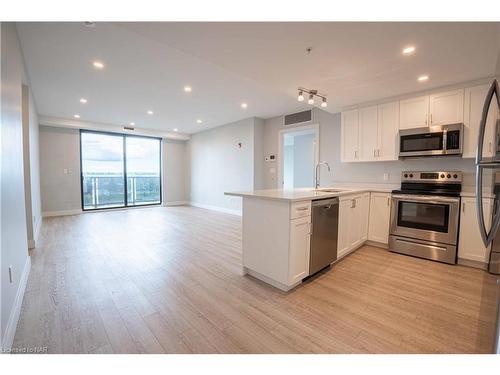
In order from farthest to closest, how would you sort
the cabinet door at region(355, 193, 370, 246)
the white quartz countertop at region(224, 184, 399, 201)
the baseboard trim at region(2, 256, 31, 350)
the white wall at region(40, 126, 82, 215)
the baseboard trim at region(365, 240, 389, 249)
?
the white wall at region(40, 126, 82, 215) → the baseboard trim at region(365, 240, 389, 249) → the cabinet door at region(355, 193, 370, 246) → the white quartz countertop at region(224, 184, 399, 201) → the baseboard trim at region(2, 256, 31, 350)

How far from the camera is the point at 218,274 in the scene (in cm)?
249

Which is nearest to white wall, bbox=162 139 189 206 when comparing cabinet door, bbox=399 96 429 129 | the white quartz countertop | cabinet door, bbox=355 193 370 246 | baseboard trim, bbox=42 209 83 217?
baseboard trim, bbox=42 209 83 217

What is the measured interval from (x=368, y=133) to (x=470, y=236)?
193cm

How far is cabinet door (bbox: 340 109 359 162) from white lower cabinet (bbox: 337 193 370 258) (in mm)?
784

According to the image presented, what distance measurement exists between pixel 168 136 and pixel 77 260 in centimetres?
551

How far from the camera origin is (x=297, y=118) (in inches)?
202

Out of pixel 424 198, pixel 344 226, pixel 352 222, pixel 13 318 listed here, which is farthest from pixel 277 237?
pixel 424 198

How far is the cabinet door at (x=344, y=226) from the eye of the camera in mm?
2775

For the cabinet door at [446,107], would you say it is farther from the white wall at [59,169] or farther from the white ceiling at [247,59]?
the white wall at [59,169]

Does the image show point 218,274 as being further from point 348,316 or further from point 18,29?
point 18,29

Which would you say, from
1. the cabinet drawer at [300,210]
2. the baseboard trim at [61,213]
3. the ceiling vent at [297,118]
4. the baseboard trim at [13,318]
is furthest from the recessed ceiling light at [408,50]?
the baseboard trim at [61,213]

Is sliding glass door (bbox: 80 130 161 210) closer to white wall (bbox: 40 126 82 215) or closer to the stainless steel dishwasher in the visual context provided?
white wall (bbox: 40 126 82 215)

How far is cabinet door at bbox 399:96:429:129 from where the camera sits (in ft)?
10.1

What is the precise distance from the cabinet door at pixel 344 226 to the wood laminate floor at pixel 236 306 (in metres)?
0.18
